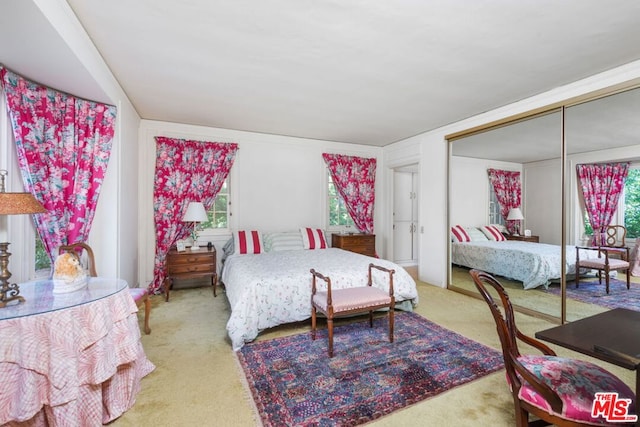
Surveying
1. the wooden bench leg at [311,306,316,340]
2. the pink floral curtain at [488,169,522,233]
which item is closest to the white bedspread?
the wooden bench leg at [311,306,316,340]

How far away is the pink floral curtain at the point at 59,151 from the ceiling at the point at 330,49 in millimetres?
188

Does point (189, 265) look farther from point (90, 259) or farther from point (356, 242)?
point (356, 242)

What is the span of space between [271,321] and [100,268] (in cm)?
202

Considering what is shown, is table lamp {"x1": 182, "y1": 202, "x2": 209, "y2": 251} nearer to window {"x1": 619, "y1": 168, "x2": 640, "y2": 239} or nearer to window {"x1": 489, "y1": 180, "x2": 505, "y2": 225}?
window {"x1": 489, "y1": 180, "x2": 505, "y2": 225}

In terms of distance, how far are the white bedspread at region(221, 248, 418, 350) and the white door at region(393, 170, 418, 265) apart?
257cm

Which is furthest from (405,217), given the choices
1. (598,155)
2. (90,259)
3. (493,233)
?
(90,259)

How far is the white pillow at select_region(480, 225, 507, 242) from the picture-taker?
12.8ft

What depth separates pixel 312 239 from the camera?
4812mm

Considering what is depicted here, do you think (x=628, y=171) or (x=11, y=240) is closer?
(x=11, y=240)

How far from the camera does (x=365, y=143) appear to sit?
573 cm

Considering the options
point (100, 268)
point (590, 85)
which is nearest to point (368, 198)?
point (590, 85)

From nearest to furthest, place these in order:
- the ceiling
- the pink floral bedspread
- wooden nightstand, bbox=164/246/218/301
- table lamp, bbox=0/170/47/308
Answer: the pink floral bedspread → table lamp, bbox=0/170/47/308 → the ceiling → wooden nightstand, bbox=164/246/218/301

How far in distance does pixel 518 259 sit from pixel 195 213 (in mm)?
4419

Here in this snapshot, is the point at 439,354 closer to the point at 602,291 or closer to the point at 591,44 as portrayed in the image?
the point at 602,291
